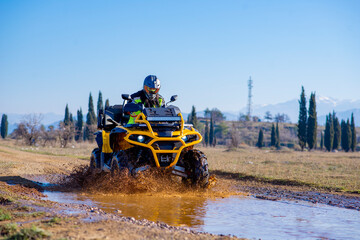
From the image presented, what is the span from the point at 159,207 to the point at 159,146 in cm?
191

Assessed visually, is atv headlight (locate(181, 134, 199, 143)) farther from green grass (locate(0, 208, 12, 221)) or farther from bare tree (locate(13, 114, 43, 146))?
bare tree (locate(13, 114, 43, 146))

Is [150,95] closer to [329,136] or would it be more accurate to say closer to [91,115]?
[329,136]

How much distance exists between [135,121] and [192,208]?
117 inches

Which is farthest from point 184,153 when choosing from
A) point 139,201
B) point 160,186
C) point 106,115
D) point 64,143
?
point 64,143

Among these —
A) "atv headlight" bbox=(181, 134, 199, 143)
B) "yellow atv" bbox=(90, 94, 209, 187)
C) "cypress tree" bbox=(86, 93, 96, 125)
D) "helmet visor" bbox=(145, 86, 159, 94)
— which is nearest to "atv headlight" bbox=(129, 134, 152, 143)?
"yellow atv" bbox=(90, 94, 209, 187)

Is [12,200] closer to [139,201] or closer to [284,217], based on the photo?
[139,201]

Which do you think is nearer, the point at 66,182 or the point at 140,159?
the point at 140,159

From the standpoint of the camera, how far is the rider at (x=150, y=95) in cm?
1117

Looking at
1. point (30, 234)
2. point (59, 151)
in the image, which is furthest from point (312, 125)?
point (30, 234)

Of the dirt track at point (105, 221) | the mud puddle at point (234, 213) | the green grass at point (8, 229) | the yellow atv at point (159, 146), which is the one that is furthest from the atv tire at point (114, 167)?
the green grass at point (8, 229)

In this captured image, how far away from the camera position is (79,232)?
5.01 m

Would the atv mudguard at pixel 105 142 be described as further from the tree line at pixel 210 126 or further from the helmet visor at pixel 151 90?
the tree line at pixel 210 126

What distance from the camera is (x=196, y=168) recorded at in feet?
33.7

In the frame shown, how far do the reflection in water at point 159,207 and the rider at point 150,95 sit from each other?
2.67 meters
